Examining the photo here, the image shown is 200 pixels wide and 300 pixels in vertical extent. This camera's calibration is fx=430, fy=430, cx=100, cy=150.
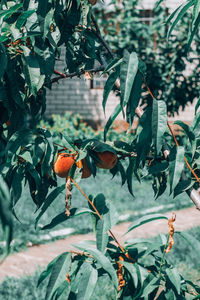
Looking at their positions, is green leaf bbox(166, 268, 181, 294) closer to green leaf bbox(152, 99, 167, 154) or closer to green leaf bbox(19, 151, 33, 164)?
green leaf bbox(152, 99, 167, 154)

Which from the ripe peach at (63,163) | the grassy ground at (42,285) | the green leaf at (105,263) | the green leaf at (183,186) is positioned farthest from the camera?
the grassy ground at (42,285)

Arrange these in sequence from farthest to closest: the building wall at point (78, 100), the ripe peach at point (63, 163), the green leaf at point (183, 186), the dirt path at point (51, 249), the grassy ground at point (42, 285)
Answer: the building wall at point (78, 100) < the dirt path at point (51, 249) < the grassy ground at point (42, 285) < the ripe peach at point (63, 163) < the green leaf at point (183, 186)

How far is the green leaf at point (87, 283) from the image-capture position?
4.13 ft

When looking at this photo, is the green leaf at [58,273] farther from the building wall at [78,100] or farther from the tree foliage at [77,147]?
the building wall at [78,100]

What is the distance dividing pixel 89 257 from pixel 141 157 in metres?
0.37

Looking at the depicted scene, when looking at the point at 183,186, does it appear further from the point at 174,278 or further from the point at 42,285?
the point at 42,285

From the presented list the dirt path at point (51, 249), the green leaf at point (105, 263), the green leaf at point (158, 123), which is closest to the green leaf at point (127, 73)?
the green leaf at point (158, 123)

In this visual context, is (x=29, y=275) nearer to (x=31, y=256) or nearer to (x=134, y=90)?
(x=31, y=256)

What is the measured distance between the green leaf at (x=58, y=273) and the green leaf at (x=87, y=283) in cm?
6

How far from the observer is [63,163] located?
144 cm

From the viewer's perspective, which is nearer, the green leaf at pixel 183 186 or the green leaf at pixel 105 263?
the green leaf at pixel 105 263

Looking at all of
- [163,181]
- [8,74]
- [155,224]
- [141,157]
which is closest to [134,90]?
[141,157]

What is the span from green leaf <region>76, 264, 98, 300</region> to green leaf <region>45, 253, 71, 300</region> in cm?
6

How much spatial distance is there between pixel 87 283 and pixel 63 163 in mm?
396
